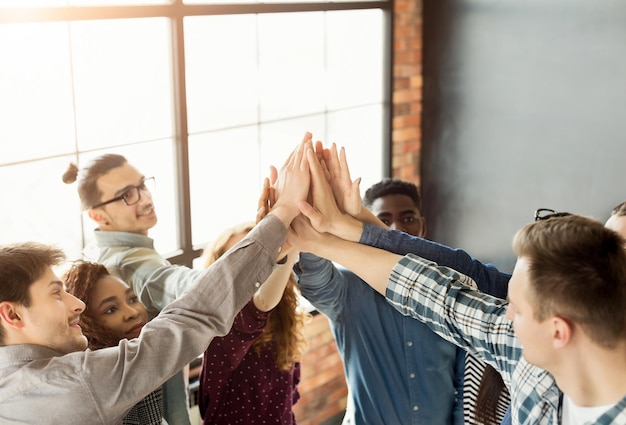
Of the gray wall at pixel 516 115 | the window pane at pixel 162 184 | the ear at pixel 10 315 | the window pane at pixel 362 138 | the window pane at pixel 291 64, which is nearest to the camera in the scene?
the ear at pixel 10 315

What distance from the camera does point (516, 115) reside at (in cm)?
441

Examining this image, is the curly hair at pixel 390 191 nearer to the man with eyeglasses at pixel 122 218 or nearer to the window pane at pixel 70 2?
the man with eyeglasses at pixel 122 218

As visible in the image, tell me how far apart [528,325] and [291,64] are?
2798 millimetres

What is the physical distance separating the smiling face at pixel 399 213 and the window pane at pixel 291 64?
4.07 feet

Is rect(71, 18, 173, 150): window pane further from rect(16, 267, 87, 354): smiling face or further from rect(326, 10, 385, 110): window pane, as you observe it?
rect(16, 267, 87, 354): smiling face

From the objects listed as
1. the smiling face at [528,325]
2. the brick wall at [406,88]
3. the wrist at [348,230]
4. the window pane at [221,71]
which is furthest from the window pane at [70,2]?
the smiling face at [528,325]

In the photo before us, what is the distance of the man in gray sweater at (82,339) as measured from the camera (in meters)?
1.47

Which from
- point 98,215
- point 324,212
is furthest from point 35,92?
point 324,212

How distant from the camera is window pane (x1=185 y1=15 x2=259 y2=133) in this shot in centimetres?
349

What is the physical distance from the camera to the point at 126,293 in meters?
2.25

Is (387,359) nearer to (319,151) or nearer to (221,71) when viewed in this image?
(319,151)

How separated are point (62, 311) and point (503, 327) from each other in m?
0.89

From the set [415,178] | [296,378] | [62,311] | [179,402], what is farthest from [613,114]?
[62,311]

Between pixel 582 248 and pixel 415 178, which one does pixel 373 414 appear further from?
pixel 415 178
